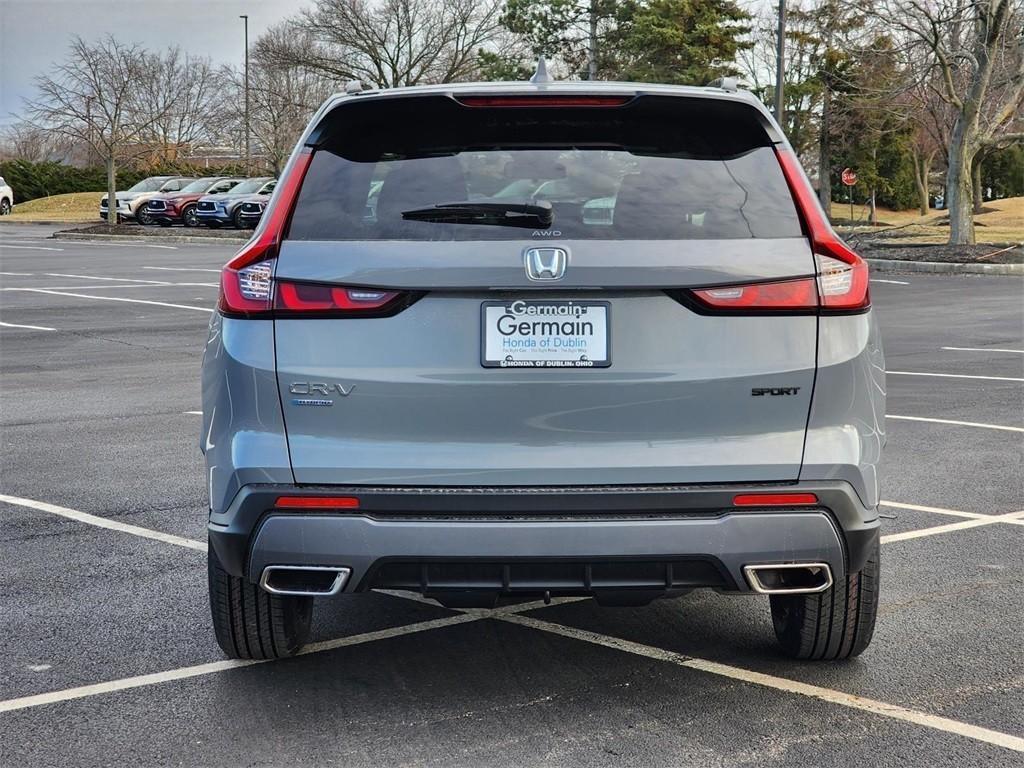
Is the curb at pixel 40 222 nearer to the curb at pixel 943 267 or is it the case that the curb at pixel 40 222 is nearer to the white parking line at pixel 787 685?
the curb at pixel 943 267

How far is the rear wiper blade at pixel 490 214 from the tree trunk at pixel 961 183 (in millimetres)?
27303

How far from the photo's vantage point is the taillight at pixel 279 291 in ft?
12.0

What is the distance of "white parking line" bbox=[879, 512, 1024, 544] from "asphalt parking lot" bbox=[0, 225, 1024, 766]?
2cm

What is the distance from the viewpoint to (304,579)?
3746mm

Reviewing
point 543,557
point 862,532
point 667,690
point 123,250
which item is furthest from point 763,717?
point 123,250

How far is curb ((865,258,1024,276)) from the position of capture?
26484 millimetres

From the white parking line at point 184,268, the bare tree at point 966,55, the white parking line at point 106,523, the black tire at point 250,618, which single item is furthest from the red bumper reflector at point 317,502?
the bare tree at point 966,55

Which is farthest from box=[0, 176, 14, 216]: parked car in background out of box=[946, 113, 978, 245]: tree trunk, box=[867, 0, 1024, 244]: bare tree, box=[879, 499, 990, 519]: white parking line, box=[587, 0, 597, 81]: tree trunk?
box=[879, 499, 990, 519]: white parking line

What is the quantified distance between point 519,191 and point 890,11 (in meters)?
26.4

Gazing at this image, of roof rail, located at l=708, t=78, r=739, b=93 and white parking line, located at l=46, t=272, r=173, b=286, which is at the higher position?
roof rail, located at l=708, t=78, r=739, b=93

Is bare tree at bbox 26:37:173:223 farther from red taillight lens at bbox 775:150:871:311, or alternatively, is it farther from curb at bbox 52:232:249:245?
red taillight lens at bbox 775:150:871:311

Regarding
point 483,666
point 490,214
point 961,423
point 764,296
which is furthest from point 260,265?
point 961,423

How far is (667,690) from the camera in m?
4.18

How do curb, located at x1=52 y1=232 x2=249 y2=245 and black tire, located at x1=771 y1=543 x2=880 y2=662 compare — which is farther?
curb, located at x1=52 y1=232 x2=249 y2=245
